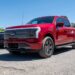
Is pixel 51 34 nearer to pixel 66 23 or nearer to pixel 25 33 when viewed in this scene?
pixel 25 33

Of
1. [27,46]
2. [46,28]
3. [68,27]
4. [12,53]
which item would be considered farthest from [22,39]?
[68,27]

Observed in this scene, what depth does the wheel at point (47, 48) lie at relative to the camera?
8.45 metres

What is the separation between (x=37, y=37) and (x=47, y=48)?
77cm

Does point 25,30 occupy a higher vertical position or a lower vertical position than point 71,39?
higher

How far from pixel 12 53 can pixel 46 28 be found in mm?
2207

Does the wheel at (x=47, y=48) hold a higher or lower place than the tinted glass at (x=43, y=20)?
lower

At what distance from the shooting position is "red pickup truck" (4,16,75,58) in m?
8.26

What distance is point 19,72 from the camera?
6.11m

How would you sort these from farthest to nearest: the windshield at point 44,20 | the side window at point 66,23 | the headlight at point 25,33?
1. the side window at point 66,23
2. the windshield at point 44,20
3. the headlight at point 25,33

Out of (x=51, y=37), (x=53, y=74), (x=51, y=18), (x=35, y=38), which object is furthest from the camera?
(x=51, y=18)

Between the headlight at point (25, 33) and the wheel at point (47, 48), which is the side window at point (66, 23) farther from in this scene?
the headlight at point (25, 33)

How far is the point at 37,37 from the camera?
27.0ft

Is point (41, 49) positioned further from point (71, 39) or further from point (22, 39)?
point (71, 39)

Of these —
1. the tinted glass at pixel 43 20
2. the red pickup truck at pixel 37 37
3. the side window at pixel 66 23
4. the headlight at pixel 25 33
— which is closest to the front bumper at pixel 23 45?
the red pickup truck at pixel 37 37
